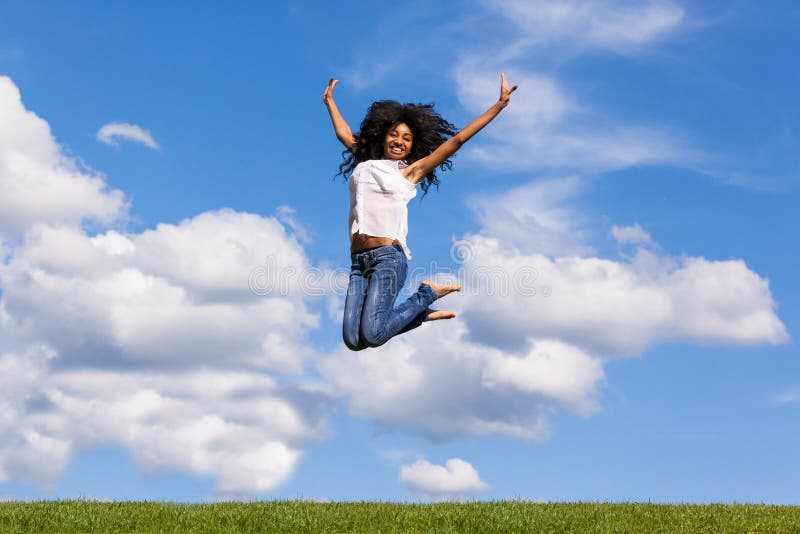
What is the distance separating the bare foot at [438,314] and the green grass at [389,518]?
2286 mm

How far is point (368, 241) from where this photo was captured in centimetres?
969

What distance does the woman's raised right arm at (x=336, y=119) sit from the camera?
10.9 metres

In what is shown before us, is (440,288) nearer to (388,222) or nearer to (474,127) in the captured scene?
(388,222)

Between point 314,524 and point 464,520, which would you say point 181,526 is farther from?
point 464,520

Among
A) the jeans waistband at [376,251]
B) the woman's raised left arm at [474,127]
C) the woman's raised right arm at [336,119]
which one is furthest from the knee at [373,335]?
the woman's raised right arm at [336,119]

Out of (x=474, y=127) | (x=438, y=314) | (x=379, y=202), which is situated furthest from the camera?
(x=438, y=314)

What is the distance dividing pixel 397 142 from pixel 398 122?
0.88 feet

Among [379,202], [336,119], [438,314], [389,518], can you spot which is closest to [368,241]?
[379,202]

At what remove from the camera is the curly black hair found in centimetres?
1052

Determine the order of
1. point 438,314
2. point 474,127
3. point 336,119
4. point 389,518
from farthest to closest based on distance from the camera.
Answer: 1. point 336,119
2. point 438,314
3. point 389,518
4. point 474,127

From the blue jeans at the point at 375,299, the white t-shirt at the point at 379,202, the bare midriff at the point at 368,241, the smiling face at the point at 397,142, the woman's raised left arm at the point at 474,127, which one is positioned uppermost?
the smiling face at the point at 397,142

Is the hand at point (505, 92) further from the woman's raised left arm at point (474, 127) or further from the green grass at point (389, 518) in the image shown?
the green grass at point (389, 518)

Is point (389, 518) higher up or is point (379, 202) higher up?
point (379, 202)

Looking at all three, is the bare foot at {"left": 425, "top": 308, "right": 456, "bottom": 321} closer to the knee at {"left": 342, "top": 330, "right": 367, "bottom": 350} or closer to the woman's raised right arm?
the knee at {"left": 342, "top": 330, "right": 367, "bottom": 350}
